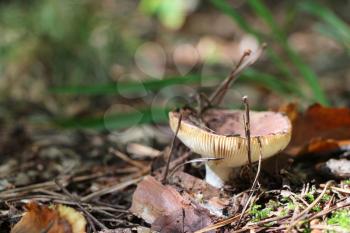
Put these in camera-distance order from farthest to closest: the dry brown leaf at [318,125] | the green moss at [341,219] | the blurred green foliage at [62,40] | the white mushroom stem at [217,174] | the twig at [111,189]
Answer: the blurred green foliage at [62,40] < the dry brown leaf at [318,125] < the twig at [111,189] < the white mushroom stem at [217,174] < the green moss at [341,219]

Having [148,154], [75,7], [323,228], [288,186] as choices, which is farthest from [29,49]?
[323,228]

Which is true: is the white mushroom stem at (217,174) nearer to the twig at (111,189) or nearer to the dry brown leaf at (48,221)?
the twig at (111,189)

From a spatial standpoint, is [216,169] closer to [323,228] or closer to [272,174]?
[272,174]

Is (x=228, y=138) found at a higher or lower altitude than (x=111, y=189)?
higher

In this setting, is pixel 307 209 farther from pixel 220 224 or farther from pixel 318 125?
pixel 318 125

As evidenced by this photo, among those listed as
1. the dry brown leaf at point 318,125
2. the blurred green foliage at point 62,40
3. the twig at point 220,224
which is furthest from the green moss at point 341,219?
the blurred green foliage at point 62,40

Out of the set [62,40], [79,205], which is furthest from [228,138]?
[62,40]
